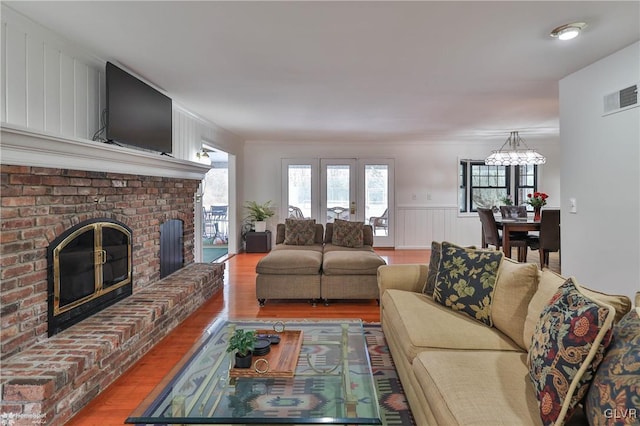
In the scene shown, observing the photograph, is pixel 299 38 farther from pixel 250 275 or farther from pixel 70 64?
pixel 250 275

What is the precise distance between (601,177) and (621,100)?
0.62m

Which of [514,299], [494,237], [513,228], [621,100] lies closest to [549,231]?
[513,228]

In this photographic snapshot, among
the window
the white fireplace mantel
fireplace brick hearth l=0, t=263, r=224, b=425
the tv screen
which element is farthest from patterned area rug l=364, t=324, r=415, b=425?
the window

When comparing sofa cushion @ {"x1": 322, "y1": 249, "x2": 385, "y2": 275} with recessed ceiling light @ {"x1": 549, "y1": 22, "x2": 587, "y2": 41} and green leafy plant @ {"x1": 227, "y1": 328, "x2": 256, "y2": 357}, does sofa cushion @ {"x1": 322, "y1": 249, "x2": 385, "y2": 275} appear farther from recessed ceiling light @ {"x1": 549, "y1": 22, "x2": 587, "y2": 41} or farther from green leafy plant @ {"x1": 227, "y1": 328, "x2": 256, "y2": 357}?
recessed ceiling light @ {"x1": 549, "y1": 22, "x2": 587, "y2": 41}

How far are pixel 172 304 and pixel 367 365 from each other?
1975mm

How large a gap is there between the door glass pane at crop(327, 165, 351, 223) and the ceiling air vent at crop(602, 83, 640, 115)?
5252 millimetres

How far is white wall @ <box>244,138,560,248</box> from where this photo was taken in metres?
7.89

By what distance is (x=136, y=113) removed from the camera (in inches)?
129

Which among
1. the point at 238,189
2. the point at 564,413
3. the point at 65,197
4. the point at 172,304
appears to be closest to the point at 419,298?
the point at 564,413

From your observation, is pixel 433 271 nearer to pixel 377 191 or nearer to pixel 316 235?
pixel 316 235

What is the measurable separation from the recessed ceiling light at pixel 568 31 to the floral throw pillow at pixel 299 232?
11.5ft

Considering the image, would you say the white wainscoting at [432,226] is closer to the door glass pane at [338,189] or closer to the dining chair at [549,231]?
the door glass pane at [338,189]

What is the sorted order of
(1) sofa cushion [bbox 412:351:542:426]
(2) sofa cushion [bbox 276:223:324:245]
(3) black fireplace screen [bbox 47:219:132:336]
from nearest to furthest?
(1) sofa cushion [bbox 412:351:542:426] → (3) black fireplace screen [bbox 47:219:132:336] → (2) sofa cushion [bbox 276:223:324:245]

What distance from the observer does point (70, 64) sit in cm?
269
